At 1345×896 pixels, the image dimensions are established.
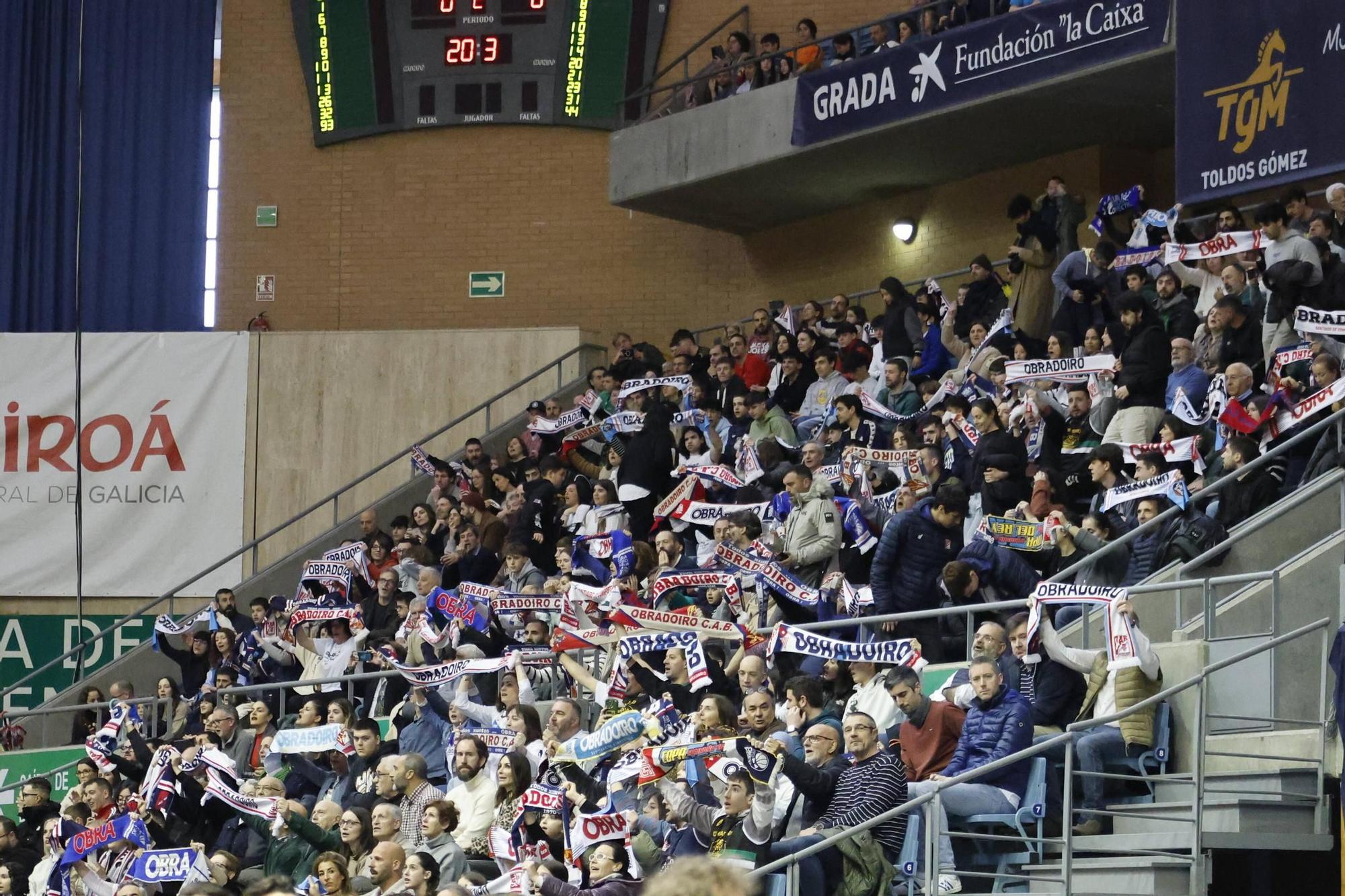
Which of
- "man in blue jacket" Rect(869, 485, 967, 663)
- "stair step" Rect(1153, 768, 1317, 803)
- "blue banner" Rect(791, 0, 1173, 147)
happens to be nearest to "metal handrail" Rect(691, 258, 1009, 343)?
"blue banner" Rect(791, 0, 1173, 147)

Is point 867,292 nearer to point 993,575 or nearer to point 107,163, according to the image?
point 107,163

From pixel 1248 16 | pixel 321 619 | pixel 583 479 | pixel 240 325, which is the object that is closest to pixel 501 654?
pixel 321 619

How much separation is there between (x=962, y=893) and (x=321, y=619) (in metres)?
7.26

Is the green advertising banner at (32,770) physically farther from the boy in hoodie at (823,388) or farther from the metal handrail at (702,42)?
the metal handrail at (702,42)

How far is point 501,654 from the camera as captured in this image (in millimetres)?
13445

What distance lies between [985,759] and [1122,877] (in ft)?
2.60

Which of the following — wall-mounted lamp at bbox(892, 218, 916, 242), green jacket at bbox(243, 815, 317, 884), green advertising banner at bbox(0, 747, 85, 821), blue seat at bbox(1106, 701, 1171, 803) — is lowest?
green advertising banner at bbox(0, 747, 85, 821)

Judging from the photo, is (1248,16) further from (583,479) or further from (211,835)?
(211,835)

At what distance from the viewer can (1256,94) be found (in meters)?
14.4

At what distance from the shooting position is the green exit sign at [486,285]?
22141mm

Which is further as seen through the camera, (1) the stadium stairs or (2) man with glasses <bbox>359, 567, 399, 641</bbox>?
(1) the stadium stairs

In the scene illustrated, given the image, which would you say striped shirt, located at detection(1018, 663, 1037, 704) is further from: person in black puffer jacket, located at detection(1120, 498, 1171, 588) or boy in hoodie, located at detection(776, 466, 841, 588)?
boy in hoodie, located at detection(776, 466, 841, 588)

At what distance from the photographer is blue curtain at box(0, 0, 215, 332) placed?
22.2m

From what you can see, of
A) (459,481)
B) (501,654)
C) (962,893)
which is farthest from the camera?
(459,481)
